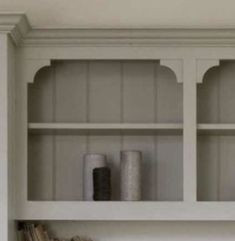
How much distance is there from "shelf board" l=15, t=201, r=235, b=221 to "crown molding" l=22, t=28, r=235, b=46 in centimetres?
62

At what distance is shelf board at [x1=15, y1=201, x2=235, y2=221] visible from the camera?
7.91 feet

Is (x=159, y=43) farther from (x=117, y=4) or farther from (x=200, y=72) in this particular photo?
(x=117, y=4)

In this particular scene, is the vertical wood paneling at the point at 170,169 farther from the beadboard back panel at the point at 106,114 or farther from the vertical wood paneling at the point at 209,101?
the vertical wood paneling at the point at 209,101

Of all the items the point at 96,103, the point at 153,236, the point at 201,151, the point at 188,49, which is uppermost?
the point at 188,49

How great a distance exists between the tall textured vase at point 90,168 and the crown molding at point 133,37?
45cm

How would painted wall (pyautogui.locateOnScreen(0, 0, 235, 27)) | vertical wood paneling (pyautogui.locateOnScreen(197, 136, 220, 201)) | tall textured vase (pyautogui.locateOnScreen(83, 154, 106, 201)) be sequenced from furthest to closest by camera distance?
painted wall (pyautogui.locateOnScreen(0, 0, 235, 27)) < vertical wood paneling (pyautogui.locateOnScreen(197, 136, 220, 201)) < tall textured vase (pyautogui.locateOnScreen(83, 154, 106, 201))

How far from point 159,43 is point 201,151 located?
50cm

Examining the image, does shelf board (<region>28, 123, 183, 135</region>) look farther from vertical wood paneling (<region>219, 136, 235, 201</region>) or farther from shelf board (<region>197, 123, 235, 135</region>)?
vertical wood paneling (<region>219, 136, 235, 201</region>)

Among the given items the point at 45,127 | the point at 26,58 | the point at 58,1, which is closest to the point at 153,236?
the point at 45,127

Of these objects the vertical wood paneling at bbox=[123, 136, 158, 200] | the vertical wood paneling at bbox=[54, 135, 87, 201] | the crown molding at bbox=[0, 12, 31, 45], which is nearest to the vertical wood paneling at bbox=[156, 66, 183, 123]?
the vertical wood paneling at bbox=[123, 136, 158, 200]

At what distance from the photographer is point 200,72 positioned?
2443 mm

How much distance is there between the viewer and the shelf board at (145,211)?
2412 mm

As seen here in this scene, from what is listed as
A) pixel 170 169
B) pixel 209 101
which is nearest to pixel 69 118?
pixel 170 169

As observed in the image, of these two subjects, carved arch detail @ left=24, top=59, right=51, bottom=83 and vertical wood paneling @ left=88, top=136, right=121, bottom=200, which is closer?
carved arch detail @ left=24, top=59, right=51, bottom=83
